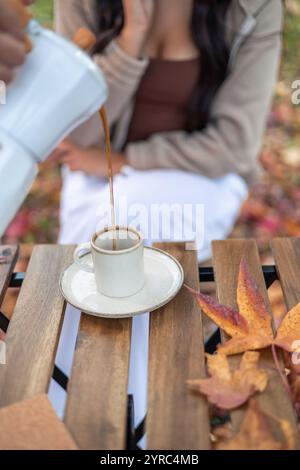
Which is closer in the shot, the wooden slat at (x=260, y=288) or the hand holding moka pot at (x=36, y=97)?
the wooden slat at (x=260, y=288)

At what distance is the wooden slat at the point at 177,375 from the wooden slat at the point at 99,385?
32mm

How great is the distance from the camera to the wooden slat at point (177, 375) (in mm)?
559

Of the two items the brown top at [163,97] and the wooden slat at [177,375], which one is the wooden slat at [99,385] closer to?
Result: the wooden slat at [177,375]

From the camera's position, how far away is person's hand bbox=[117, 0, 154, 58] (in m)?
1.15

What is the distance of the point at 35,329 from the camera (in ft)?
2.27

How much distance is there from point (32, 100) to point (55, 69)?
49 millimetres

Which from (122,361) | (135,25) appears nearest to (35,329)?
(122,361)

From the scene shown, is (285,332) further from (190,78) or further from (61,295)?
(190,78)

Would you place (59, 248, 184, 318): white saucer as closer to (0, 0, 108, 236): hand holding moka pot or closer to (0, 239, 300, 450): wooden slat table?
(0, 239, 300, 450): wooden slat table

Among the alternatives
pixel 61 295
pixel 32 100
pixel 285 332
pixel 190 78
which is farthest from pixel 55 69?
pixel 190 78

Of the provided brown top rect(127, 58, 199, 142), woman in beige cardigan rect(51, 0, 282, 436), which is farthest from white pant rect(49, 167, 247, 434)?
brown top rect(127, 58, 199, 142)

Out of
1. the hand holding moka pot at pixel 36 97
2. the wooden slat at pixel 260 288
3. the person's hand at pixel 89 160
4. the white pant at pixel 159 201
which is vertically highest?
the hand holding moka pot at pixel 36 97

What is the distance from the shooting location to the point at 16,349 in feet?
2.18

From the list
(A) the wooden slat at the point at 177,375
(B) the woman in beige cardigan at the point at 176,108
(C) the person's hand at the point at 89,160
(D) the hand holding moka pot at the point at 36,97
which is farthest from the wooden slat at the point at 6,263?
(C) the person's hand at the point at 89,160
